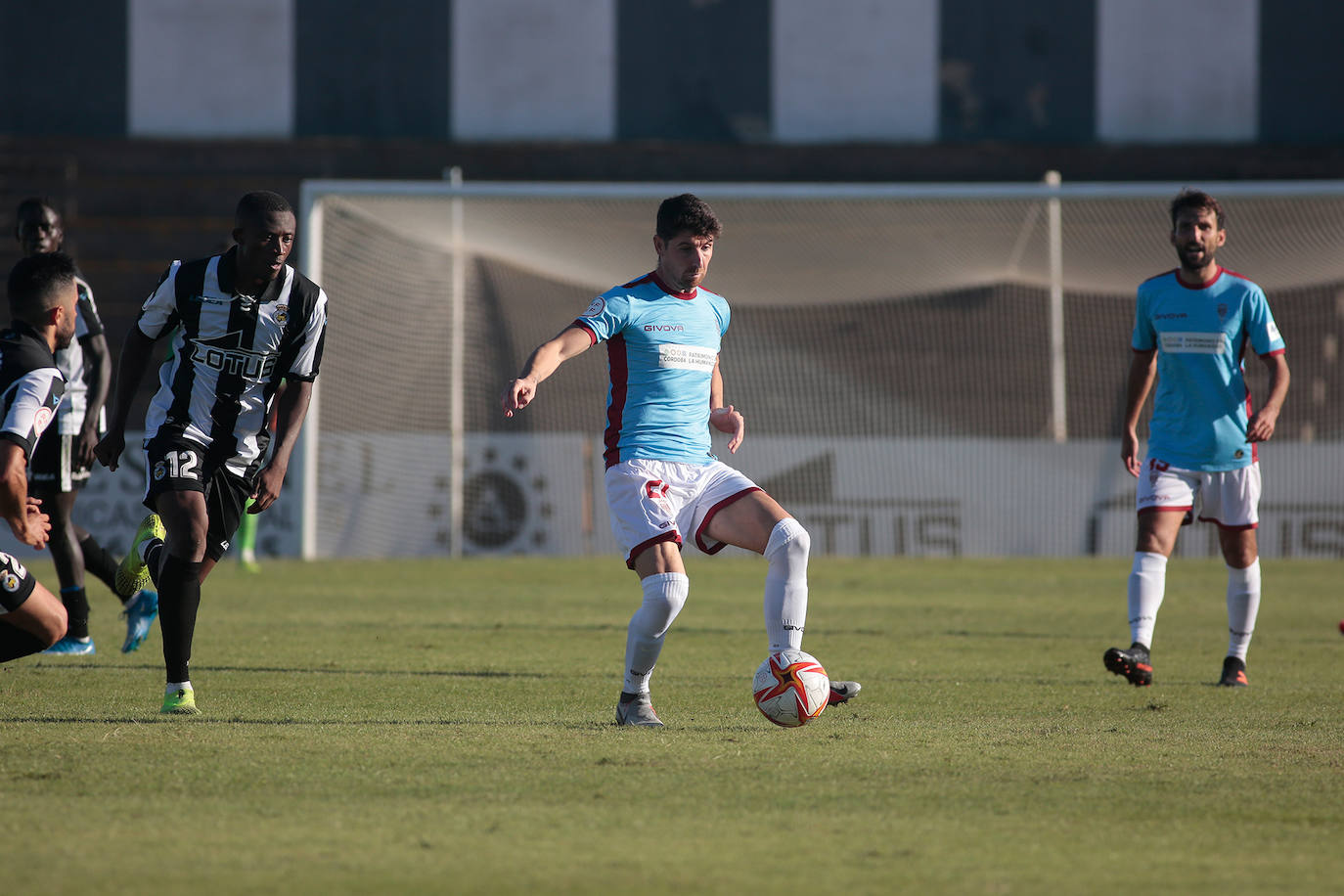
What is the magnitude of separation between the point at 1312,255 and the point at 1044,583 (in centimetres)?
559

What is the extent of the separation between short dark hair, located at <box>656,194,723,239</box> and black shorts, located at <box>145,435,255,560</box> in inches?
75.3

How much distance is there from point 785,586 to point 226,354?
227 cm

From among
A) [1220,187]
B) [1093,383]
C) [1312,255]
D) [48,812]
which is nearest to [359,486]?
[1093,383]

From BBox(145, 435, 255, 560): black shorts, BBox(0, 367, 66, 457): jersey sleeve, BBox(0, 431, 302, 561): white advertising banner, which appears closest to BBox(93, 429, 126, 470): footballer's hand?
BBox(145, 435, 255, 560): black shorts

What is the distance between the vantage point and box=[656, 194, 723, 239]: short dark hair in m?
5.50

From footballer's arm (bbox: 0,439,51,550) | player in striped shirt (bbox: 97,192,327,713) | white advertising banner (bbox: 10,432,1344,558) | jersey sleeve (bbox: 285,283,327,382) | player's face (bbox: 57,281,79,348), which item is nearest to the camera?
footballer's arm (bbox: 0,439,51,550)

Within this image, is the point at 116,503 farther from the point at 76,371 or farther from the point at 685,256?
the point at 685,256

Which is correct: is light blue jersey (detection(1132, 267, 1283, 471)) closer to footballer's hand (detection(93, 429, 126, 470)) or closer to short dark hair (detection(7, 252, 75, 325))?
footballer's hand (detection(93, 429, 126, 470))

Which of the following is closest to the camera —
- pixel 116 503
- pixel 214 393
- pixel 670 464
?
pixel 670 464

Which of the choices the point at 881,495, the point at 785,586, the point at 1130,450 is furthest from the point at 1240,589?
the point at 881,495

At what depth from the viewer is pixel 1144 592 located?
6941 mm

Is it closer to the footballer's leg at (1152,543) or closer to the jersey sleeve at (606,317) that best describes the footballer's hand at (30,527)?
the jersey sleeve at (606,317)

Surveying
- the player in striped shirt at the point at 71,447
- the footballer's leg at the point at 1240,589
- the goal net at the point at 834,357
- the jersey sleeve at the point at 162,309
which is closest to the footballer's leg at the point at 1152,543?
the footballer's leg at the point at 1240,589

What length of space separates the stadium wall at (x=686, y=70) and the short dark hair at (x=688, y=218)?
1651cm
